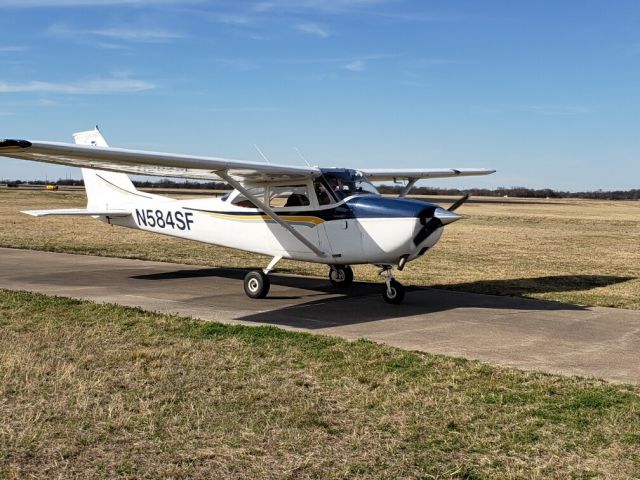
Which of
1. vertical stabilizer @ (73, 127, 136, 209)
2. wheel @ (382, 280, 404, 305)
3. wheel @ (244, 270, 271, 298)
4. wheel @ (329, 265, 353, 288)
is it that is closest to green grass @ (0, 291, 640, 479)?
wheel @ (382, 280, 404, 305)

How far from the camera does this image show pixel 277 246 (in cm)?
1295

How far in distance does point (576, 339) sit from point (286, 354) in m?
3.90

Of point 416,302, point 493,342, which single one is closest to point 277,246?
point 416,302

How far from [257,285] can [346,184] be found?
235 cm

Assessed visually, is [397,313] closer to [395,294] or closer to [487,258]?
[395,294]

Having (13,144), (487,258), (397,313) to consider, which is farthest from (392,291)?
(487,258)

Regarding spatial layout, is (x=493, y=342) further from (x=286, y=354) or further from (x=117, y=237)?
(x=117, y=237)

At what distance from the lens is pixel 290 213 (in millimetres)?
12547

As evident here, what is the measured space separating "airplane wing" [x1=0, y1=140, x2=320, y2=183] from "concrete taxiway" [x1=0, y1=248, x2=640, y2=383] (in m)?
2.16

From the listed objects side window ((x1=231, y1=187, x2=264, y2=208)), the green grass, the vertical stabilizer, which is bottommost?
the green grass

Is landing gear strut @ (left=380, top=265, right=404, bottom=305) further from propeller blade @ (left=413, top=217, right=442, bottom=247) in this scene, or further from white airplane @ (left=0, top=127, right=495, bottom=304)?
propeller blade @ (left=413, top=217, right=442, bottom=247)

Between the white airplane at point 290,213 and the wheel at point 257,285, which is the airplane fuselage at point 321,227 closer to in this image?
the white airplane at point 290,213

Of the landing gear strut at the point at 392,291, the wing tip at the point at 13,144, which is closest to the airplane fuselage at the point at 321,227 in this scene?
the landing gear strut at the point at 392,291

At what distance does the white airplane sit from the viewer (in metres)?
10.8
